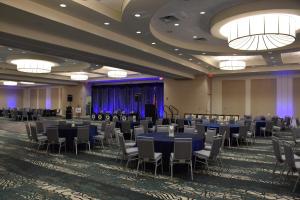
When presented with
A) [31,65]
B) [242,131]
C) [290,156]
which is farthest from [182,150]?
[31,65]

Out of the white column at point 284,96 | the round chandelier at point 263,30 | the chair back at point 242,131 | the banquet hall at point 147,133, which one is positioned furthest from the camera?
the white column at point 284,96

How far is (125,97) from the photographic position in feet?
81.9

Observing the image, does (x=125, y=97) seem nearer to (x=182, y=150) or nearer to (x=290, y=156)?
(x=182, y=150)

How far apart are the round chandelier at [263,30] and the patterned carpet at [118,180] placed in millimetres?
3198

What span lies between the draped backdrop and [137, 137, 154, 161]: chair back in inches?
634

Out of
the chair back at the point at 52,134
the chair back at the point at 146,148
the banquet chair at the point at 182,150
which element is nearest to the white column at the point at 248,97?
the banquet chair at the point at 182,150

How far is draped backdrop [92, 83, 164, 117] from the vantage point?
75.0 feet

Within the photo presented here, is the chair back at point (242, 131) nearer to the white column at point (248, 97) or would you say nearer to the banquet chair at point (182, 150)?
the banquet chair at point (182, 150)

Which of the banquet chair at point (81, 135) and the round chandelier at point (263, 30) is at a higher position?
the round chandelier at point (263, 30)

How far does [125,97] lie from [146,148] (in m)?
19.6

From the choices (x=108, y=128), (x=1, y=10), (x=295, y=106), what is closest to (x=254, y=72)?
(x=295, y=106)

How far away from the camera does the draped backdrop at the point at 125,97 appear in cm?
2286

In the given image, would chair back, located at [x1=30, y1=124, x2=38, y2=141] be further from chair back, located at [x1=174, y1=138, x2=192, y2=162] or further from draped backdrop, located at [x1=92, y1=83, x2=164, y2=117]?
draped backdrop, located at [x1=92, y1=83, x2=164, y2=117]

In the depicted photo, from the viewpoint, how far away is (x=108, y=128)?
9.02 meters
